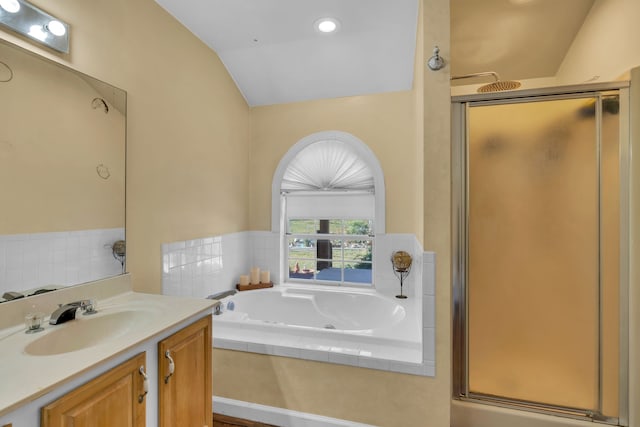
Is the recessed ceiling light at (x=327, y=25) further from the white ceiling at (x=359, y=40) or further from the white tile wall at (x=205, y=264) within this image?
the white tile wall at (x=205, y=264)

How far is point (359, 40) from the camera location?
250 centimetres

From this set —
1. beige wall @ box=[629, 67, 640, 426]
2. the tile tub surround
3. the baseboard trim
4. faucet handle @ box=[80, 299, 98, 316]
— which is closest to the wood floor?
the baseboard trim

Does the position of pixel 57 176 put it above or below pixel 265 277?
above

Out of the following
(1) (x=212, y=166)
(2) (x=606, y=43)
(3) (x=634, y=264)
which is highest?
(2) (x=606, y=43)

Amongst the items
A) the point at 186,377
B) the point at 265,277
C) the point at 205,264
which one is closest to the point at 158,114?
the point at 205,264

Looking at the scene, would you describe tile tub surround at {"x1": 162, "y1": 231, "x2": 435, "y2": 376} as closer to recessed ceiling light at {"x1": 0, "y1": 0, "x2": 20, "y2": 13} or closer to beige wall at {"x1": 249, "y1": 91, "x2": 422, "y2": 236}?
beige wall at {"x1": 249, "y1": 91, "x2": 422, "y2": 236}

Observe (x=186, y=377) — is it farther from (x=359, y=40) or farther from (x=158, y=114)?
(x=359, y=40)

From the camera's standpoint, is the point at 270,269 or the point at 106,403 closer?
the point at 106,403

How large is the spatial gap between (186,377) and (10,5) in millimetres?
1852

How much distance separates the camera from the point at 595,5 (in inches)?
78.7

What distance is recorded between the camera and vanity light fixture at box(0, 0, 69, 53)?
4.23 feet

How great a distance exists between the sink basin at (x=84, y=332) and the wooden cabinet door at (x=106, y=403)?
22cm

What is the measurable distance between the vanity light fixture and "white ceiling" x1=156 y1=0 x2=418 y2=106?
0.87 metres

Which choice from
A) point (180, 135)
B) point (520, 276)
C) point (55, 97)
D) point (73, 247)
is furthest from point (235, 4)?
point (520, 276)
